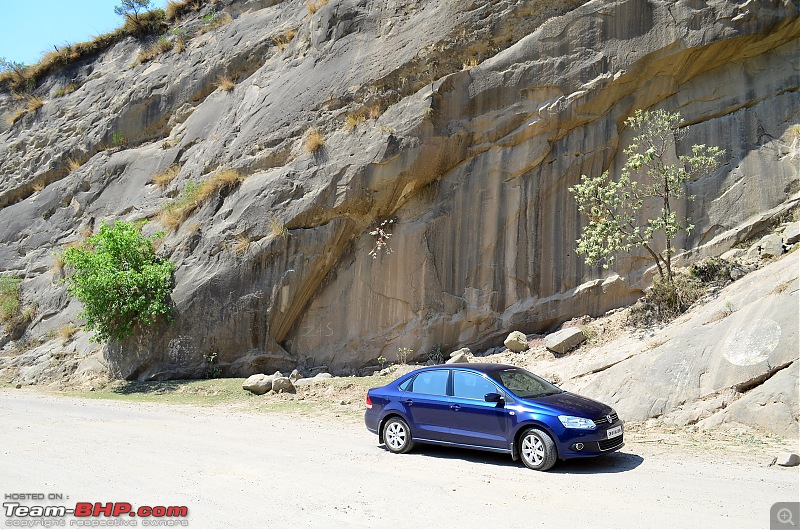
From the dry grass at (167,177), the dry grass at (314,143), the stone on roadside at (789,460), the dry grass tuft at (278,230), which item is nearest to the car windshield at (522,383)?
the stone on roadside at (789,460)

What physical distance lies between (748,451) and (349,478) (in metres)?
5.19

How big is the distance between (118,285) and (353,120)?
817 cm

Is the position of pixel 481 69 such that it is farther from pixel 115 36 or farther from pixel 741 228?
pixel 115 36

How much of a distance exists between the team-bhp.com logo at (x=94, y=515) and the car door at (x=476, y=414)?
3.80m

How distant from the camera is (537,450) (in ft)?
26.0

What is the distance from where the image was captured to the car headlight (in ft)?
25.5

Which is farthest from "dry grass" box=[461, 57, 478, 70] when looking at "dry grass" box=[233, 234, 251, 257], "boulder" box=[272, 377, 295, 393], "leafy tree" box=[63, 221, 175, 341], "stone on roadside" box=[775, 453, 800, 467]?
"stone on roadside" box=[775, 453, 800, 467]

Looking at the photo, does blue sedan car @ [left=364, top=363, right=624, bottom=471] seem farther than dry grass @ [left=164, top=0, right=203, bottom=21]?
No

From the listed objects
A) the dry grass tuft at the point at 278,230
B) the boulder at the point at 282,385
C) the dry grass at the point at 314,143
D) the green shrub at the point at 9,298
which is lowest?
the boulder at the point at 282,385

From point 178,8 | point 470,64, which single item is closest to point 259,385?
point 470,64

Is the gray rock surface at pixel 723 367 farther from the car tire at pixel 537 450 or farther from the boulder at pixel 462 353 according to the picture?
the boulder at pixel 462 353

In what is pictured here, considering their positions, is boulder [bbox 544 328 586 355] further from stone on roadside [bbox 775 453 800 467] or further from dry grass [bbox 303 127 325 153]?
dry grass [bbox 303 127 325 153]

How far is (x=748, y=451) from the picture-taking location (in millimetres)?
8180

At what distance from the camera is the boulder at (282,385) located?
49.4ft
